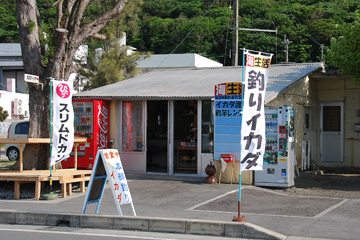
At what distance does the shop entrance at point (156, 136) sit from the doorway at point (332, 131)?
6.37m

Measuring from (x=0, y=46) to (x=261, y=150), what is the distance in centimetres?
4789

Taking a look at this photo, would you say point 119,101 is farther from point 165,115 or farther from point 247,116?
point 247,116

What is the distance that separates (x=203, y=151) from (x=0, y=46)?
139ft

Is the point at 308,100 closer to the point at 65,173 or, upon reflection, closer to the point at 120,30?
the point at 65,173

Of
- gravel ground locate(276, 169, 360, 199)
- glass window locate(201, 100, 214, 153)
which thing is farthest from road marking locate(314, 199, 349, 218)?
glass window locate(201, 100, 214, 153)

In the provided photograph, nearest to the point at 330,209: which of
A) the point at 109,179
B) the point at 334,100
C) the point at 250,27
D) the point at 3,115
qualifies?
the point at 109,179

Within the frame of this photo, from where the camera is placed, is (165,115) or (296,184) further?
(165,115)

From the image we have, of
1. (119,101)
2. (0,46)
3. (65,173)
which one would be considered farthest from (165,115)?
(0,46)

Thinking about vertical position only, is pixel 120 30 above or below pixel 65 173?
above

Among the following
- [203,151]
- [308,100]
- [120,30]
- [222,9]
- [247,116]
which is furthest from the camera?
[222,9]

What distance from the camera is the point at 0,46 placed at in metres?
50.1

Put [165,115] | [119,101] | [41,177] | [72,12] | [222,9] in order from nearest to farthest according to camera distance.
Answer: [41,177]
[72,12]
[119,101]
[165,115]
[222,9]

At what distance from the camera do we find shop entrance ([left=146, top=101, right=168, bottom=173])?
56.2ft

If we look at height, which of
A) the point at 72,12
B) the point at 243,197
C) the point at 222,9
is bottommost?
the point at 243,197
